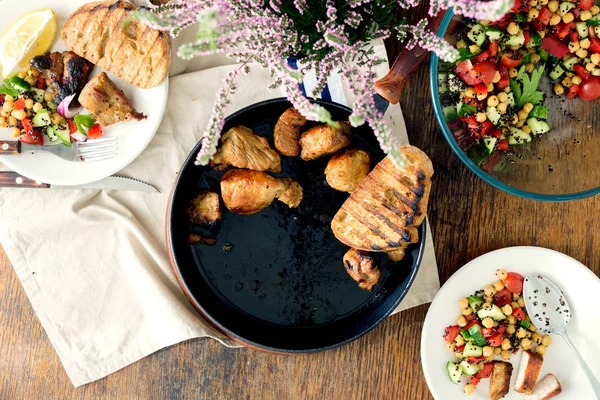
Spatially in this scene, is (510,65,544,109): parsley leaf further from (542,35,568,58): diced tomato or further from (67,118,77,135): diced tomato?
(67,118,77,135): diced tomato

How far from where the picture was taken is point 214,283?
221 cm

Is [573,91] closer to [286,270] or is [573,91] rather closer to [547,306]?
[547,306]

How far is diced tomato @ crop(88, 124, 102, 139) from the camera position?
2164mm

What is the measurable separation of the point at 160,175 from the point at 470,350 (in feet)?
4.49

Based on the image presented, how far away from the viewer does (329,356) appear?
2.37 m

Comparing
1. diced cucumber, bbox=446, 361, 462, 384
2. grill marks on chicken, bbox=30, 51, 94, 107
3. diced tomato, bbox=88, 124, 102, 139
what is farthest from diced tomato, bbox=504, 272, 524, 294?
grill marks on chicken, bbox=30, 51, 94, 107

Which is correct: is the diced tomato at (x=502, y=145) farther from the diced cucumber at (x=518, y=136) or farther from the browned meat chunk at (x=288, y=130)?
the browned meat chunk at (x=288, y=130)

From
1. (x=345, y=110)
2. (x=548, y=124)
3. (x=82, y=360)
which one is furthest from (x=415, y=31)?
(x=82, y=360)

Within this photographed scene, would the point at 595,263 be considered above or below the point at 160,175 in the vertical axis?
below

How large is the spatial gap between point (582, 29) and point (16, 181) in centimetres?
215

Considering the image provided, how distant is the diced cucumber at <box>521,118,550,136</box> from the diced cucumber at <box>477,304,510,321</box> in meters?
0.67

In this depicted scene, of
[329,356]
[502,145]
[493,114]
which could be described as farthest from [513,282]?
[329,356]

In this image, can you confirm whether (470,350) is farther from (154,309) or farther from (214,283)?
(154,309)

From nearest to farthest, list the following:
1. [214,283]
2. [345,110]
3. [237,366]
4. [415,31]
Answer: [415,31] → [345,110] → [214,283] → [237,366]
